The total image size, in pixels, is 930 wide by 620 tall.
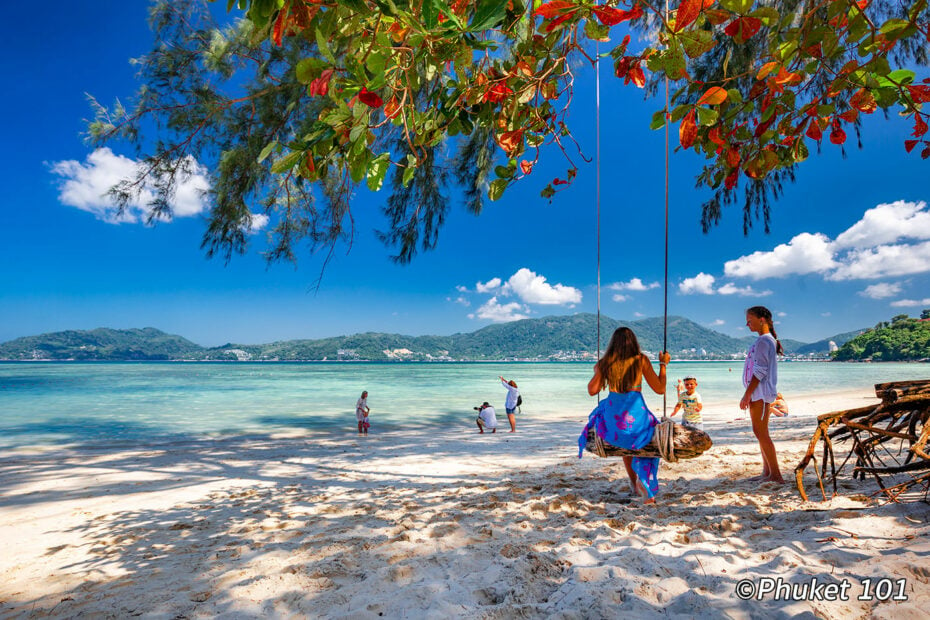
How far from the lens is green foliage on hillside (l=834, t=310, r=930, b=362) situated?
5412cm

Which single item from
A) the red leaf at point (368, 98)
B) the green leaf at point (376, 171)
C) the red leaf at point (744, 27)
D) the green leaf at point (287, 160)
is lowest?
the green leaf at point (287, 160)

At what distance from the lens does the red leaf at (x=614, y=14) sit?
1.27 m

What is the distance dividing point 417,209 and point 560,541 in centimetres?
305

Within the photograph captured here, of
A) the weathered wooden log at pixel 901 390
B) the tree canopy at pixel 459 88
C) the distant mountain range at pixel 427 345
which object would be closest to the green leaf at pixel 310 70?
the tree canopy at pixel 459 88

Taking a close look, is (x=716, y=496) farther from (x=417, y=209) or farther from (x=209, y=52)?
(x=209, y=52)

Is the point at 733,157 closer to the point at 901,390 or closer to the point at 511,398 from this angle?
the point at 901,390

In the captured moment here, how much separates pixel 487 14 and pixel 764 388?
3368 millimetres

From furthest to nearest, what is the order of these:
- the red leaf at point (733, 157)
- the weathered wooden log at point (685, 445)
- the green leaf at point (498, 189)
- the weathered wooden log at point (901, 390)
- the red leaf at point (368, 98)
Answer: the weathered wooden log at point (685, 445) → the red leaf at point (733, 157) → the green leaf at point (498, 189) → the weathered wooden log at point (901, 390) → the red leaf at point (368, 98)

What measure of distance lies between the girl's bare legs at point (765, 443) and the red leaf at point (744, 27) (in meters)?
2.68

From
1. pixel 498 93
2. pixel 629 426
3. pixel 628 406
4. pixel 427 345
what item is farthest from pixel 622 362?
pixel 427 345

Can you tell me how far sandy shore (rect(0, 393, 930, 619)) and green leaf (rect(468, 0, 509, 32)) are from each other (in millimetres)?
1852

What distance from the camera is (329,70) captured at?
3.59 ft

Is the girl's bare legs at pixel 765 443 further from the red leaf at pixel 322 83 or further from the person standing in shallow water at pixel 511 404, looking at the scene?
the person standing in shallow water at pixel 511 404

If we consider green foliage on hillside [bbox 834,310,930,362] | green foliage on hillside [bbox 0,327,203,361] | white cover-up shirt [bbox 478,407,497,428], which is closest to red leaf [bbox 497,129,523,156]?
white cover-up shirt [bbox 478,407,497,428]
